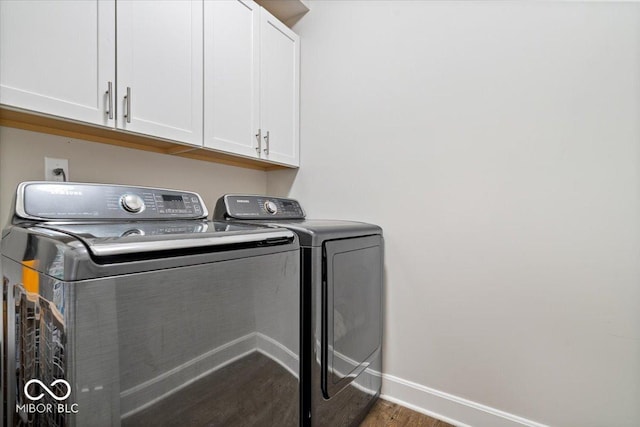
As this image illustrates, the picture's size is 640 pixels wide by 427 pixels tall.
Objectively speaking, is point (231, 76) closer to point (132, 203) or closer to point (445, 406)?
point (132, 203)

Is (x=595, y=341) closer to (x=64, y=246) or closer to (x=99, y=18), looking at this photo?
(x=64, y=246)

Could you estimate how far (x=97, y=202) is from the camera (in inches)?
41.6

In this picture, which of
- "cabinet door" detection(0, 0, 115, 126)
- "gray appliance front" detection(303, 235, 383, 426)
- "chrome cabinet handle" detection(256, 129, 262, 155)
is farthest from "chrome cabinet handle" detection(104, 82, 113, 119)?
"gray appliance front" detection(303, 235, 383, 426)

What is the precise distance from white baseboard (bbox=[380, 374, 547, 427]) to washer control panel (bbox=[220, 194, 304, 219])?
110 cm

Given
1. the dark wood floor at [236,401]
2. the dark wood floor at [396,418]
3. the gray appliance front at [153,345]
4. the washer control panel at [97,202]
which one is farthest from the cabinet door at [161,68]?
the dark wood floor at [396,418]

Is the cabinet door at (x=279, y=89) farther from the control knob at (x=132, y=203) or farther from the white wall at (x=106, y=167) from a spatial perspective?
the control knob at (x=132, y=203)

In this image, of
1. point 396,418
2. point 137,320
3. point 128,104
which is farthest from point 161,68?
point 396,418

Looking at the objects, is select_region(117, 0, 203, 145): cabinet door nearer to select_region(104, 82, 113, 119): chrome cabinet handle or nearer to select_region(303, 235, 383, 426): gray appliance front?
select_region(104, 82, 113, 119): chrome cabinet handle

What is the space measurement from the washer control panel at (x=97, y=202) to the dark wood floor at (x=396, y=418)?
1334 mm

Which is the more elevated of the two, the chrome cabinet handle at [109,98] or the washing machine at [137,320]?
the chrome cabinet handle at [109,98]

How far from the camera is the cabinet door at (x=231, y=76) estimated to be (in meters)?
1.50

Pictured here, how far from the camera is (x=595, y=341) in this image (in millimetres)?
1259

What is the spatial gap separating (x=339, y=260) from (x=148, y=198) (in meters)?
0.81

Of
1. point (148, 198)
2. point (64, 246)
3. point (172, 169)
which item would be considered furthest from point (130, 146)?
point (64, 246)
